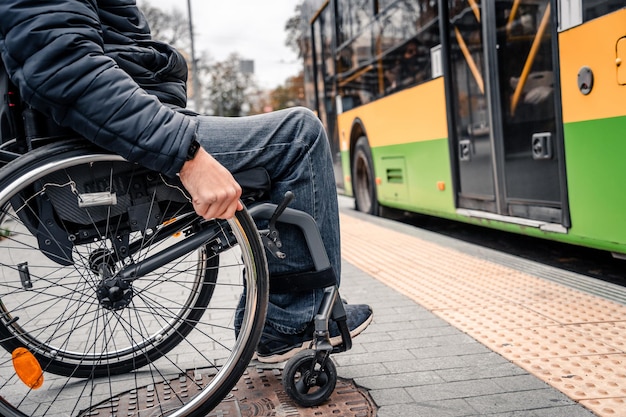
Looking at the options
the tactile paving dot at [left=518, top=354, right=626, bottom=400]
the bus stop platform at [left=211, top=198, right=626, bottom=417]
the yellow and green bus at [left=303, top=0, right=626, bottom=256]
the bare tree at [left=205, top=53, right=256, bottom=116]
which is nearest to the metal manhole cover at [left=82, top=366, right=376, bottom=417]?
the bus stop platform at [left=211, top=198, right=626, bottom=417]

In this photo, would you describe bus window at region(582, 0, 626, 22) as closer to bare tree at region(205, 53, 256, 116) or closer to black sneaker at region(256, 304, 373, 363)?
black sneaker at region(256, 304, 373, 363)

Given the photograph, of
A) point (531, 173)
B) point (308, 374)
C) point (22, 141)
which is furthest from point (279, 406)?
point (531, 173)

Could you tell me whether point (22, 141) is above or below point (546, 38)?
below

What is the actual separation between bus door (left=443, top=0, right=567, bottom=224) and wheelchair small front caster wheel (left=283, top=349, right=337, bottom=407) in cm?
271

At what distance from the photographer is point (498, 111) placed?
5191mm

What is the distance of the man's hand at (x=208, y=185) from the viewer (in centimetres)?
183

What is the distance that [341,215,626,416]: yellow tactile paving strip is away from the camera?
243 cm

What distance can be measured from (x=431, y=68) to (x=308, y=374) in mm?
4751

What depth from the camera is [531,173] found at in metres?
4.80

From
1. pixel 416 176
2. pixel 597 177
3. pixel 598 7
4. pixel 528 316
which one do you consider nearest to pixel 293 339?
pixel 528 316

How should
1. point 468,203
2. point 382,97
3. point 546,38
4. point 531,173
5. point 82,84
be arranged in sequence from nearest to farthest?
point 82,84, point 546,38, point 531,173, point 468,203, point 382,97

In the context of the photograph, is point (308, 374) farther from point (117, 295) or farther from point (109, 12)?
point (109, 12)

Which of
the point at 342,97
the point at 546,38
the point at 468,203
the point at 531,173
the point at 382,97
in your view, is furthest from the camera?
the point at 342,97

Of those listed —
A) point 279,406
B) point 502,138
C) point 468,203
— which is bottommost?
point 279,406
